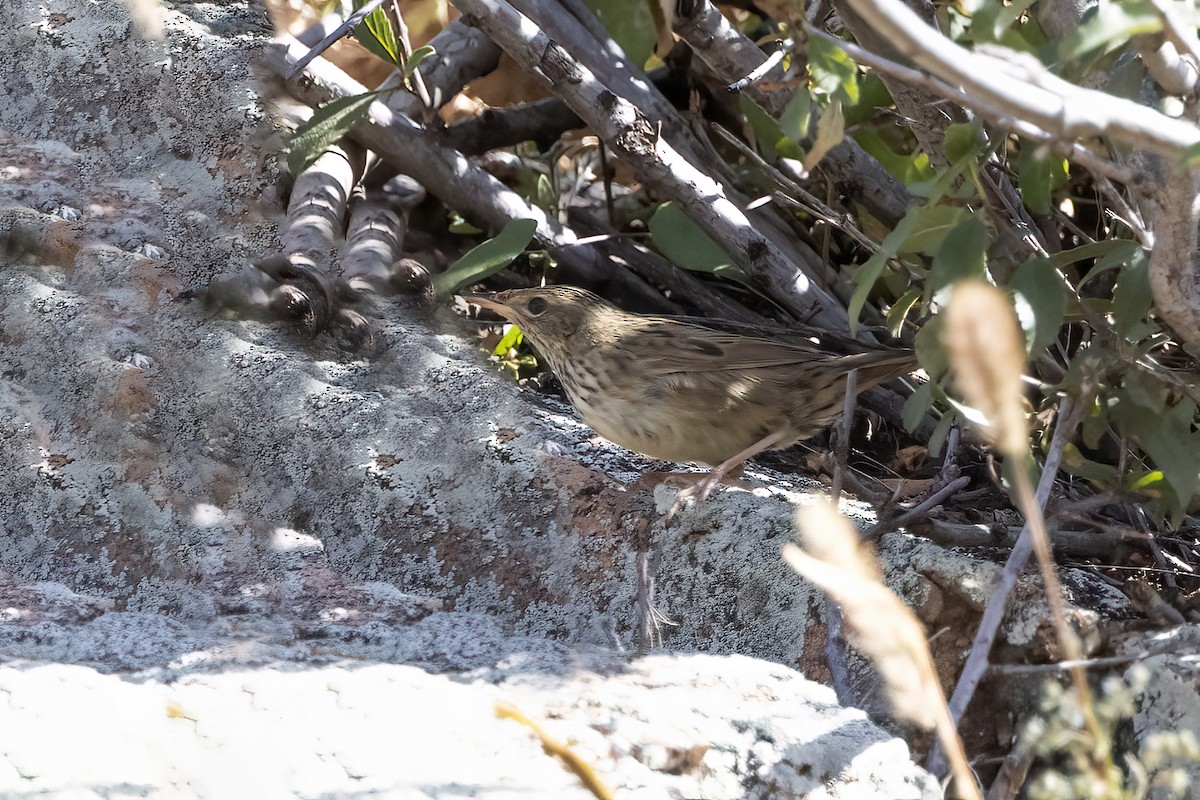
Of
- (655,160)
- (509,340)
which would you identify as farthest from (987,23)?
(509,340)

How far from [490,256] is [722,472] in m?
0.88

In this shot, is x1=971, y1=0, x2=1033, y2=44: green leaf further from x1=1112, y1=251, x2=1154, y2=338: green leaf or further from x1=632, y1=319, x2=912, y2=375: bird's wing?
x1=632, y1=319, x2=912, y2=375: bird's wing

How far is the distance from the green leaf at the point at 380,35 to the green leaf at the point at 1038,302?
2.05m

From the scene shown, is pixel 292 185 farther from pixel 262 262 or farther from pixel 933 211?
pixel 933 211

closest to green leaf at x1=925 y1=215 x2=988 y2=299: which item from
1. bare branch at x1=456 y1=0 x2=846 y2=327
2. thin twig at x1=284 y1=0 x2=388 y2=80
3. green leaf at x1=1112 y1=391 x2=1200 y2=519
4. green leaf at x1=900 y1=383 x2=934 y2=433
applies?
green leaf at x1=900 y1=383 x2=934 y2=433

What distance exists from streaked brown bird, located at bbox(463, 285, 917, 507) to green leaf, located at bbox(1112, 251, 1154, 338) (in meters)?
0.94

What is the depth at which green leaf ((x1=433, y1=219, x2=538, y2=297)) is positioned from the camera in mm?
3162

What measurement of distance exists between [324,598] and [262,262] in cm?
120

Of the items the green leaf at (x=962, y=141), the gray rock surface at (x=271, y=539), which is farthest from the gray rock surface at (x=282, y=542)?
the green leaf at (x=962, y=141)

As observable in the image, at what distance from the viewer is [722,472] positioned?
2.81 m

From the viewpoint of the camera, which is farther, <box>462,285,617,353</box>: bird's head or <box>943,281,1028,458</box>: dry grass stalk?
<box>462,285,617,353</box>: bird's head

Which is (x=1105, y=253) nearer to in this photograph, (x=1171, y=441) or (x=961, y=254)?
(x=1171, y=441)

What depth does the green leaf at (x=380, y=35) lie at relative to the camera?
3.29 meters

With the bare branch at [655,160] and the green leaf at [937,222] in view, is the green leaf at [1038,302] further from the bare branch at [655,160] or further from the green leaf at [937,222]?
the bare branch at [655,160]
